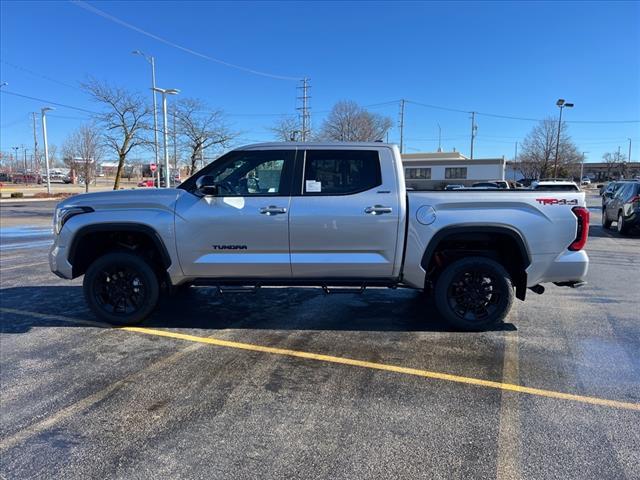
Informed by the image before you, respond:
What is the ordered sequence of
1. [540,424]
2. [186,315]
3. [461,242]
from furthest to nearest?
[186,315] < [461,242] < [540,424]

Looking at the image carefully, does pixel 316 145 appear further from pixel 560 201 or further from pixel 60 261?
pixel 60 261

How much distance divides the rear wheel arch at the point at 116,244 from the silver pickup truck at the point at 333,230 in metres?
0.02

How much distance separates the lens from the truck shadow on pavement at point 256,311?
5320 mm

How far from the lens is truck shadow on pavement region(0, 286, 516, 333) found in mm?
5320

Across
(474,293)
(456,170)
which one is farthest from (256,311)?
(456,170)

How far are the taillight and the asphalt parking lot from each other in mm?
982

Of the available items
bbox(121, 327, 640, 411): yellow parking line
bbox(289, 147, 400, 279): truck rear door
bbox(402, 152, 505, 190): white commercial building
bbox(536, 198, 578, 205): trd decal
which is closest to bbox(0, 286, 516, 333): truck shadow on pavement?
bbox(121, 327, 640, 411): yellow parking line

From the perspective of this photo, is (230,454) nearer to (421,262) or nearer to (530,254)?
(421,262)

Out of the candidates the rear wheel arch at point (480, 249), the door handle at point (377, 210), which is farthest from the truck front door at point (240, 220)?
the rear wheel arch at point (480, 249)

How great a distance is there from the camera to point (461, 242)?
5086 millimetres

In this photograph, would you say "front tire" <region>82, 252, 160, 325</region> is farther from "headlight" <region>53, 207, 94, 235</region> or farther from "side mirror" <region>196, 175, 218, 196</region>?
"side mirror" <region>196, 175, 218, 196</region>

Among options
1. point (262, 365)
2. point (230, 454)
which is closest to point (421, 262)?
point (262, 365)

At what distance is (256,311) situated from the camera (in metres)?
5.85

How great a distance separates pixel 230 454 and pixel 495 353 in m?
2.76
